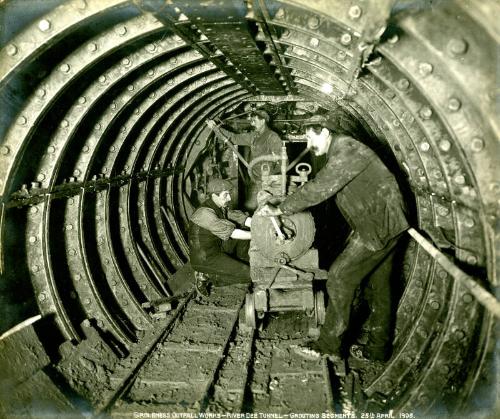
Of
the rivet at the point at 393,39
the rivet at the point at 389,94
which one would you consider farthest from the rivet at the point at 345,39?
the rivet at the point at 389,94

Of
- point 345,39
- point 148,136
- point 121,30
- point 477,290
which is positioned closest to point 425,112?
point 345,39

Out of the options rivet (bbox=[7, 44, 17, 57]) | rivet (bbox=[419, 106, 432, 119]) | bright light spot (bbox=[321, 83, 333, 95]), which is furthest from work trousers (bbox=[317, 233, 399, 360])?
rivet (bbox=[7, 44, 17, 57])

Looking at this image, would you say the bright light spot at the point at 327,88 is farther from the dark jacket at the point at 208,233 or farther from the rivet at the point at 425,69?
the rivet at the point at 425,69

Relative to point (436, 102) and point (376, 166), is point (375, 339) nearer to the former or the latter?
point (376, 166)

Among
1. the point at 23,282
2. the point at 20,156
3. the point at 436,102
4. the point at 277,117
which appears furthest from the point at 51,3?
the point at 277,117

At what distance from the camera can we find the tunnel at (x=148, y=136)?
98.6 inches

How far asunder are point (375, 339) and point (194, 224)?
10.9 ft

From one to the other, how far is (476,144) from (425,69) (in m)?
0.67

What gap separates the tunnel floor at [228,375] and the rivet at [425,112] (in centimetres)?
295

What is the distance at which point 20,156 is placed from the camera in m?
3.47

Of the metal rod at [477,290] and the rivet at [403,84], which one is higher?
the rivet at [403,84]

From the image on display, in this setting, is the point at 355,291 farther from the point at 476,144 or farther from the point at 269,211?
the point at 476,144

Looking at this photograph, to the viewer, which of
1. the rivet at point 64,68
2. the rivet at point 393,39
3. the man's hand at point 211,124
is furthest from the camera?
the man's hand at point 211,124

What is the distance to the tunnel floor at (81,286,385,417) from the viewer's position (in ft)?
12.3
